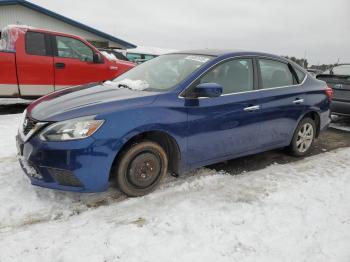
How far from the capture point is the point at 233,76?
13.3 ft

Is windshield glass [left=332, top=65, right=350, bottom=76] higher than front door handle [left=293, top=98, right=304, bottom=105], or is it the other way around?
Answer: windshield glass [left=332, top=65, right=350, bottom=76]

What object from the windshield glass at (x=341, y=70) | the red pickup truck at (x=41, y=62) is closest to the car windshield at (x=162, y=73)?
the red pickup truck at (x=41, y=62)

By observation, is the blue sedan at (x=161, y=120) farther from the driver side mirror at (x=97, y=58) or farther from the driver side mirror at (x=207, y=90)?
the driver side mirror at (x=97, y=58)

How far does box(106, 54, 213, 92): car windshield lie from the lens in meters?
3.70

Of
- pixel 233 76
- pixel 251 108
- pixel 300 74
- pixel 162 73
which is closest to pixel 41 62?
pixel 162 73

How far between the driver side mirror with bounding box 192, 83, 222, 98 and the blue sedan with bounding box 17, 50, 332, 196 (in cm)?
1

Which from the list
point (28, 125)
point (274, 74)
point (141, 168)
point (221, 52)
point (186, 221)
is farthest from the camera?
point (274, 74)

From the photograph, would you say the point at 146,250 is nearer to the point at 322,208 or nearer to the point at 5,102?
the point at 322,208

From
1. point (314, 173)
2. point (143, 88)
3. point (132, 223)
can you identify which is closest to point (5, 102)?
point (143, 88)

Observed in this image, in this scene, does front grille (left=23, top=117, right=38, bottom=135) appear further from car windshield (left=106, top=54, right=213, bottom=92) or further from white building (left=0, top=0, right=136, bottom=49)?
white building (left=0, top=0, right=136, bottom=49)

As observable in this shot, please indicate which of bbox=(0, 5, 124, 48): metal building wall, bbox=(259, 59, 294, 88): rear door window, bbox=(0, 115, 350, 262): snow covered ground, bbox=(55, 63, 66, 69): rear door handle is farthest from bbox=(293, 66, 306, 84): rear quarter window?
bbox=(0, 5, 124, 48): metal building wall

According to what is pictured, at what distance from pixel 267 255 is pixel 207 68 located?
2091 millimetres

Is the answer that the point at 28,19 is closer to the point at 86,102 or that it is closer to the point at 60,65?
the point at 60,65

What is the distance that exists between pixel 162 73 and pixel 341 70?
5.69 metres
